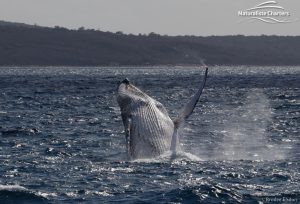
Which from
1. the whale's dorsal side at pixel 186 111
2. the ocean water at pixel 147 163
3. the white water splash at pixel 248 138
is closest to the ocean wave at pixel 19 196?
the ocean water at pixel 147 163

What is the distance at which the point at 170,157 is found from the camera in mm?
22266

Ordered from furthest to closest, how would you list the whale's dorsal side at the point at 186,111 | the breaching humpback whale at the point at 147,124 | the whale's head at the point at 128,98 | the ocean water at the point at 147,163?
the whale's head at the point at 128,98
the breaching humpback whale at the point at 147,124
the whale's dorsal side at the point at 186,111
the ocean water at the point at 147,163

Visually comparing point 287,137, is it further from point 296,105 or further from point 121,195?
point 296,105

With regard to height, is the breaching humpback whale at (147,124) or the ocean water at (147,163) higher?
the breaching humpback whale at (147,124)

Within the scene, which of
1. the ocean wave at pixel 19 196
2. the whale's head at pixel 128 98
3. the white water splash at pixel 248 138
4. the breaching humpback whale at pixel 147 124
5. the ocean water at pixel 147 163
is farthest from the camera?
the white water splash at pixel 248 138

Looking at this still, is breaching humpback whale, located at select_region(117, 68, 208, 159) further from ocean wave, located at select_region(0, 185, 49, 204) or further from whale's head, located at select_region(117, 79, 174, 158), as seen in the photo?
ocean wave, located at select_region(0, 185, 49, 204)

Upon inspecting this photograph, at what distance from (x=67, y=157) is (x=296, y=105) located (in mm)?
28099

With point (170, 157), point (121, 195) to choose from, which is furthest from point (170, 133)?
point (121, 195)

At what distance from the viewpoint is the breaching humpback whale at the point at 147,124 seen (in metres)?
21.2

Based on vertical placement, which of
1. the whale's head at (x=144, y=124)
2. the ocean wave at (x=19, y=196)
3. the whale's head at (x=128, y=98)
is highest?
the whale's head at (x=128, y=98)

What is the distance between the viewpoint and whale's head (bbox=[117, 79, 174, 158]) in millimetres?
21266

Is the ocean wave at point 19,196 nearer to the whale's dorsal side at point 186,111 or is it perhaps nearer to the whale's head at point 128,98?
the whale's head at point 128,98

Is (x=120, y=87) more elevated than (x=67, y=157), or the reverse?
(x=120, y=87)

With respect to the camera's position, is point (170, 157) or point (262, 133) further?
point (262, 133)
